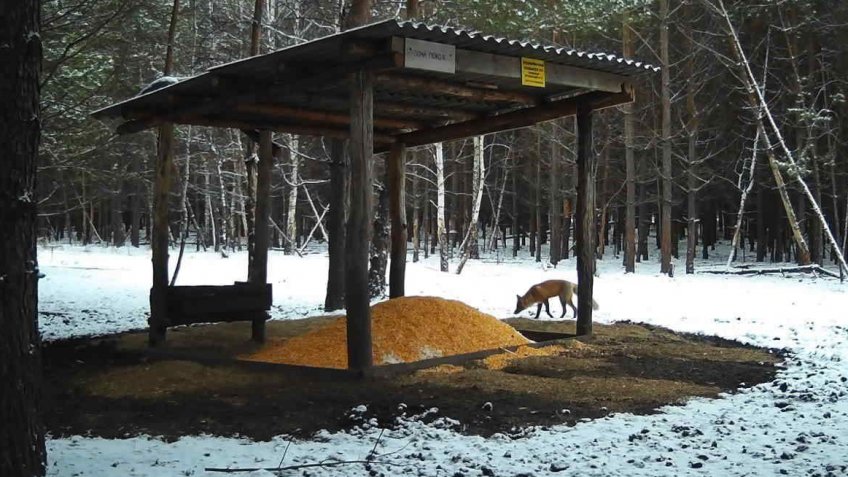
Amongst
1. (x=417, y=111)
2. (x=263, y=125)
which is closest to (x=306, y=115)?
(x=263, y=125)

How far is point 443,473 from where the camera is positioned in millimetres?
4680

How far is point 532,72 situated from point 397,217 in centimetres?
464

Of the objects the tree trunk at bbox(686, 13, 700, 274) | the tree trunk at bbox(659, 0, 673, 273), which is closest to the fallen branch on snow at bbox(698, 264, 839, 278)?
the tree trunk at bbox(686, 13, 700, 274)

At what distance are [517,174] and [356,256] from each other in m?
37.0

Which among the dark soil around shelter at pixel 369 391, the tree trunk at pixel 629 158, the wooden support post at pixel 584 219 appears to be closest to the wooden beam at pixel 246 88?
the dark soil around shelter at pixel 369 391

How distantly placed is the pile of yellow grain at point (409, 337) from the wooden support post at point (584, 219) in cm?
128

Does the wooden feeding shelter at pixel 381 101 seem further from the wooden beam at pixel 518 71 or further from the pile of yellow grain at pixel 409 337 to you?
the pile of yellow grain at pixel 409 337

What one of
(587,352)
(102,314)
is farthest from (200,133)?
(587,352)

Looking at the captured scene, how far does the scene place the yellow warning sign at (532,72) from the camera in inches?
341

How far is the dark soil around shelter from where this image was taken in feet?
19.8

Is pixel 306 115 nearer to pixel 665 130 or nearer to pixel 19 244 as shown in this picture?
pixel 19 244

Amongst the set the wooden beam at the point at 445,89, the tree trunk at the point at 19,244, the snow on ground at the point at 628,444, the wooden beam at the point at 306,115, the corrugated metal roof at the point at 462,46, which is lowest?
the snow on ground at the point at 628,444

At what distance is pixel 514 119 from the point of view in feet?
36.9

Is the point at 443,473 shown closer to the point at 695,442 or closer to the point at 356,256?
the point at 695,442
